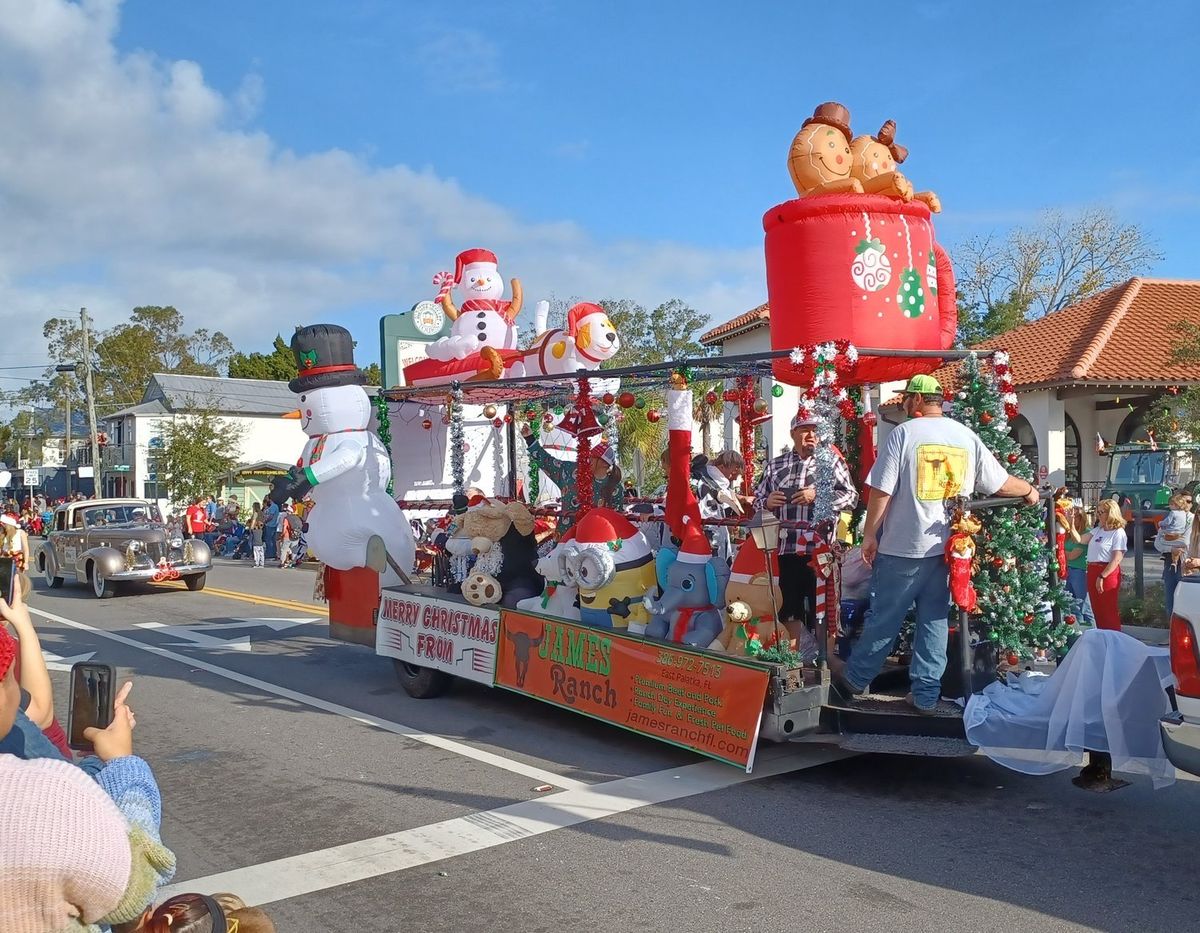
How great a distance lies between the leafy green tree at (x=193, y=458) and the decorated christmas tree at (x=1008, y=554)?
110 feet

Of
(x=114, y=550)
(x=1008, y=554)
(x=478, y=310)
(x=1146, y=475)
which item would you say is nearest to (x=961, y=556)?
(x=1008, y=554)

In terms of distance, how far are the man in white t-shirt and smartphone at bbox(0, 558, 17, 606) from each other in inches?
167

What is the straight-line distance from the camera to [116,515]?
60.4 feet

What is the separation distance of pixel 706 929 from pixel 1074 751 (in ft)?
7.40

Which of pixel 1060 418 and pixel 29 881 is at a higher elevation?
pixel 1060 418

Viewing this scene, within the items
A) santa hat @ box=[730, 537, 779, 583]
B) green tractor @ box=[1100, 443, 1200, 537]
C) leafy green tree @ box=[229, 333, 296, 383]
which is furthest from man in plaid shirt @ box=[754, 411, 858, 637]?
leafy green tree @ box=[229, 333, 296, 383]

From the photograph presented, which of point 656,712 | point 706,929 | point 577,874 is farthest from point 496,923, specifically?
point 656,712

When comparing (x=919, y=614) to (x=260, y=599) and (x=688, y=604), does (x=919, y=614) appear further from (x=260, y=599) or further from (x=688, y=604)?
(x=260, y=599)

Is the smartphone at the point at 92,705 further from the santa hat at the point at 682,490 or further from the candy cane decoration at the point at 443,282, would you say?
the candy cane decoration at the point at 443,282

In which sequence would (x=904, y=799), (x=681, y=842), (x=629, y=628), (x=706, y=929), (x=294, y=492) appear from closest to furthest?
(x=706, y=929) < (x=681, y=842) < (x=904, y=799) < (x=629, y=628) < (x=294, y=492)

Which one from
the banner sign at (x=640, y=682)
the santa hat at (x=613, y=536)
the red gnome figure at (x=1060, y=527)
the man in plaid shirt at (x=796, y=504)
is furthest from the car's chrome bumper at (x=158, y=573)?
the red gnome figure at (x=1060, y=527)

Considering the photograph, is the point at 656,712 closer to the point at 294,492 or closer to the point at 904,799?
the point at 904,799

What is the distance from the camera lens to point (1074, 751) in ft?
17.0

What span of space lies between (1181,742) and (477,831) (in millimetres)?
3355
